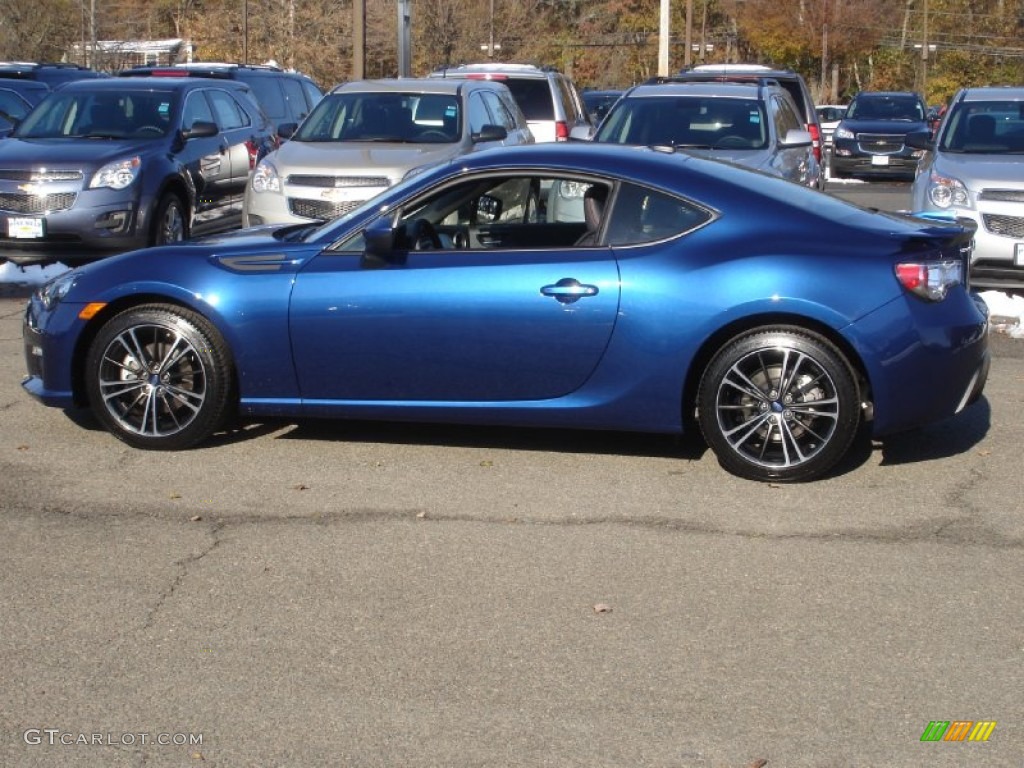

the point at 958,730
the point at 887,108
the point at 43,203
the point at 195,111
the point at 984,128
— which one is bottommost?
the point at 958,730

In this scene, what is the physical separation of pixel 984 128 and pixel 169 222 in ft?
24.7

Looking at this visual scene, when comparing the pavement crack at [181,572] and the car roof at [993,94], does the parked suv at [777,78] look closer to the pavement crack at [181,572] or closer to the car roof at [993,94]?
the car roof at [993,94]

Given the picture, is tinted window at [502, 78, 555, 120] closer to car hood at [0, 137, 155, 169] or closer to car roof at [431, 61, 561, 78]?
car roof at [431, 61, 561, 78]

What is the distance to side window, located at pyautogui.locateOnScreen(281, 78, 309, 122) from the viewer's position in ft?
66.3

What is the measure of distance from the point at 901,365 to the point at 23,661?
3790 mm

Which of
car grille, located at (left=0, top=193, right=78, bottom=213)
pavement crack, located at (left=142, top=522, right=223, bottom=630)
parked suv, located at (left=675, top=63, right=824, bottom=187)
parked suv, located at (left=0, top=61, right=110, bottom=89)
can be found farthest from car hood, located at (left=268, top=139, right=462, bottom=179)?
parked suv, located at (left=0, top=61, right=110, bottom=89)

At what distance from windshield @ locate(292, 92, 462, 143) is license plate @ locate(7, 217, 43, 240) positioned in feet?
8.18

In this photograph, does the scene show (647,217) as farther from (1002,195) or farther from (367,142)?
(367,142)

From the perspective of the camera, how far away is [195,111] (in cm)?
1462

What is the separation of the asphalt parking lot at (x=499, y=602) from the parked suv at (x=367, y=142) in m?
5.36

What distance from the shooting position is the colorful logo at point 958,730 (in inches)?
159

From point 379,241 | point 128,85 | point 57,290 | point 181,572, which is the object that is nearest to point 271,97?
point 128,85

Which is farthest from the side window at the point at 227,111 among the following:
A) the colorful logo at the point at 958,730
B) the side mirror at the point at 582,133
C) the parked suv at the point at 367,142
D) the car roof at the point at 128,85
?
the colorful logo at the point at 958,730

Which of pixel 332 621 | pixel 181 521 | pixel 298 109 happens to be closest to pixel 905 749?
pixel 332 621
